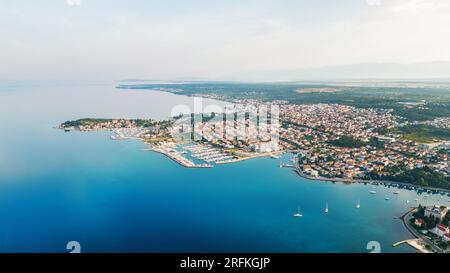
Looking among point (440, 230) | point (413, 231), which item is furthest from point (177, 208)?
point (440, 230)

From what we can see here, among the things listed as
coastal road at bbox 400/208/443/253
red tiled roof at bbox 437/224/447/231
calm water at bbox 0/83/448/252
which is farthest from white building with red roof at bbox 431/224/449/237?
calm water at bbox 0/83/448/252

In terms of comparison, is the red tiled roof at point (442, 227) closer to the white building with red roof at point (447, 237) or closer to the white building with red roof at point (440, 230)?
the white building with red roof at point (440, 230)

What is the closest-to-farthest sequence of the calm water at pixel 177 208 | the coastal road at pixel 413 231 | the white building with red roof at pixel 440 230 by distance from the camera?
the coastal road at pixel 413 231, the white building with red roof at pixel 440 230, the calm water at pixel 177 208

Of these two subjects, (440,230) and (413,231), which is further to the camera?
(413,231)

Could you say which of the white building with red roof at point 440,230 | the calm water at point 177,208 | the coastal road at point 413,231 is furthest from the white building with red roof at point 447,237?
the calm water at point 177,208

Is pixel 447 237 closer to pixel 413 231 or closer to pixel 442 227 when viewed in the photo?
pixel 442 227

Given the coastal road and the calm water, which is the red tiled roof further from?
the calm water
